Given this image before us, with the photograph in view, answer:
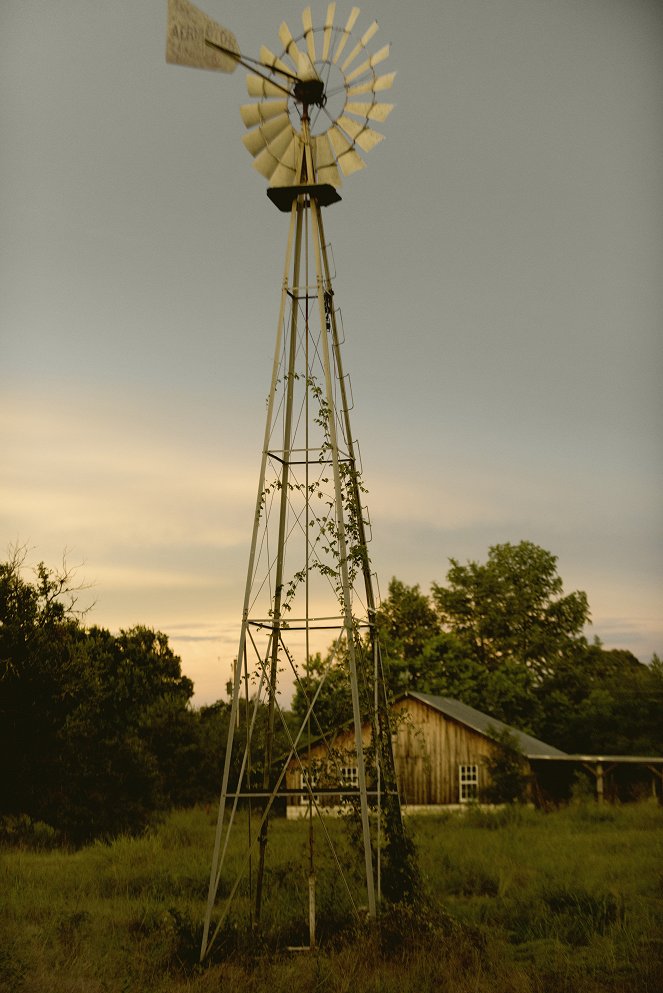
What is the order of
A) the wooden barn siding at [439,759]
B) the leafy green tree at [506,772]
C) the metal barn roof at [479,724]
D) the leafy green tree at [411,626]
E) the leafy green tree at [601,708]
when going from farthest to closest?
the leafy green tree at [411,626] → the leafy green tree at [601,708] → the metal barn roof at [479,724] → the wooden barn siding at [439,759] → the leafy green tree at [506,772]

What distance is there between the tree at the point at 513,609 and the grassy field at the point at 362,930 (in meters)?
33.2

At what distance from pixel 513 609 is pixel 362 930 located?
44.2 meters

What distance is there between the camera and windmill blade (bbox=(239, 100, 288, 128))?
13.3 m

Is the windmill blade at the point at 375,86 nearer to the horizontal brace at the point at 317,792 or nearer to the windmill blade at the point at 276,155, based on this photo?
the windmill blade at the point at 276,155

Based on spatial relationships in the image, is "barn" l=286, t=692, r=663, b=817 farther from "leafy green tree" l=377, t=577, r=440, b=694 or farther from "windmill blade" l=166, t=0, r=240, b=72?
"windmill blade" l=166, t=0, r=240, b=72

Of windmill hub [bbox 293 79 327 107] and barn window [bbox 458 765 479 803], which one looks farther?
barn window [bbox 458 765 479 803]

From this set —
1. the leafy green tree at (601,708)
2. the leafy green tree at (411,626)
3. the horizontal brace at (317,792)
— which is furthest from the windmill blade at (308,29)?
the leafy green tree at (411,626)

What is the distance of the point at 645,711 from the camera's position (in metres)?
40.9

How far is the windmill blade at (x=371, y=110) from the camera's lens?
521 inches

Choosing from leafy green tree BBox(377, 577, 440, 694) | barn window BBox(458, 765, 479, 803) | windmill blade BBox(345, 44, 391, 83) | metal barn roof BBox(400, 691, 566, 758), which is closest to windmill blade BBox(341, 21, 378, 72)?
windmill blade BBox(345, 44, 391, 83)

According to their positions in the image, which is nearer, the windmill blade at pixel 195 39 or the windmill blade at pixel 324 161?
the windmill blade at pixel 195 39

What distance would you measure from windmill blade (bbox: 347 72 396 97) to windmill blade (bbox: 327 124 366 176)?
52cm

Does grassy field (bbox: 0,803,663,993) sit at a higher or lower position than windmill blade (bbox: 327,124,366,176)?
lower

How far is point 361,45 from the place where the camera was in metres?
13.1
